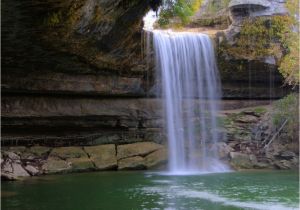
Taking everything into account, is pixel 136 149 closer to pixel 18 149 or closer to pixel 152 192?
pixel 18 149

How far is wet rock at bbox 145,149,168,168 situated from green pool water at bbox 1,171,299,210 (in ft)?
7.67

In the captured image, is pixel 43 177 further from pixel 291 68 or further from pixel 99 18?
pixel 291 68

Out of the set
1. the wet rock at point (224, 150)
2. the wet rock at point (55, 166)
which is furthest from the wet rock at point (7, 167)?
the wet rock at point (224, 150)

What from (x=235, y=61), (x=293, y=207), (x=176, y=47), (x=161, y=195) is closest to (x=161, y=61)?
(x=176, y=47)

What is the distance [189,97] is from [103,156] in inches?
225

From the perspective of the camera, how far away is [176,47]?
912 inches

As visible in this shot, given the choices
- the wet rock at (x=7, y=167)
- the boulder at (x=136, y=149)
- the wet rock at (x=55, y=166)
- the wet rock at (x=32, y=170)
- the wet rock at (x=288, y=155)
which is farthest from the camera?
the wet rock at (x=288, y=155)

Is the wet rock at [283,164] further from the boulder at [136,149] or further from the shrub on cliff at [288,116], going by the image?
the boulder at [136,149]

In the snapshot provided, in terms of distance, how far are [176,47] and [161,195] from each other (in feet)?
36.6

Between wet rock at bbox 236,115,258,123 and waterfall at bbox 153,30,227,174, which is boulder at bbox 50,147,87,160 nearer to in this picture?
waterfall at bbox 153,30,227,174

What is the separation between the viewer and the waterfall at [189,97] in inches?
891

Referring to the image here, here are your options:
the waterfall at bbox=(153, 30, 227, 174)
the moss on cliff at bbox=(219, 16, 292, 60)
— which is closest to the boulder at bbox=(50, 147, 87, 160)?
the waterfall at bbox=(153, 30, 227, 174)

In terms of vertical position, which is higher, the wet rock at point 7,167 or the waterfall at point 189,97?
the waterfall at point 189,97

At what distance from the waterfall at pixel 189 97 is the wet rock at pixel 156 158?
43 cm
